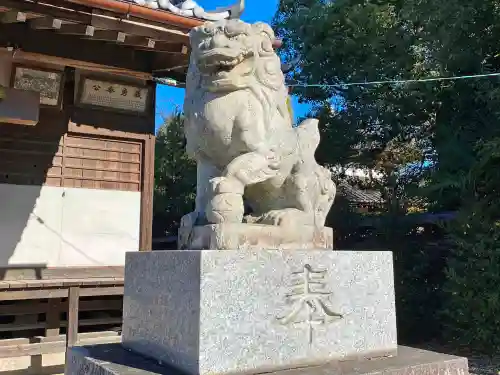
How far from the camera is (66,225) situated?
5719 mm

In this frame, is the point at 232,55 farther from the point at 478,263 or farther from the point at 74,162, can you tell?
the point at 478,263

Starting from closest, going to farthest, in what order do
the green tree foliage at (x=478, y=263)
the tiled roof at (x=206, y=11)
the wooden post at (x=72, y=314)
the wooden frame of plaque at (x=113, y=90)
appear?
the tiled roof at (x=206, y=11) → the wooden post at (x=72, y=314) → the wooden frame of plaque at (x=113, y=90) → the green tree foliage at (x=478, y=263)

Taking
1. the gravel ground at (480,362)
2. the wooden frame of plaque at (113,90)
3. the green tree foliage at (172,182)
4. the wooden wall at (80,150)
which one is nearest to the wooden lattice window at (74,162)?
the wooden wall at (80,150)

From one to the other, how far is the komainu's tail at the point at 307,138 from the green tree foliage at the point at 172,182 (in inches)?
339

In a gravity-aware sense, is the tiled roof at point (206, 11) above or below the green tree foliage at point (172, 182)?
above

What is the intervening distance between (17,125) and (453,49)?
6.15m

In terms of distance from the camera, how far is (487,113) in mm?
7477

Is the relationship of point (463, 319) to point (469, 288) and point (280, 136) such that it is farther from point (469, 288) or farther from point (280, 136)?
point (280, 136)

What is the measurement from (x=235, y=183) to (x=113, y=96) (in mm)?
4214

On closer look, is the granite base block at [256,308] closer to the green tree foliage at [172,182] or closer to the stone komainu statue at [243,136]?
the stone komainu statue at [243,136]

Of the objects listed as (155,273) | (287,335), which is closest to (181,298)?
(155,273)

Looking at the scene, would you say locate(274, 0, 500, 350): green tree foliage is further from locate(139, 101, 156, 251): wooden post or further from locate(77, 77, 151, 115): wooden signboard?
locate(77, 77, 151, 115): wooden signboard

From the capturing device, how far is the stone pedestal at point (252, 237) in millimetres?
2248

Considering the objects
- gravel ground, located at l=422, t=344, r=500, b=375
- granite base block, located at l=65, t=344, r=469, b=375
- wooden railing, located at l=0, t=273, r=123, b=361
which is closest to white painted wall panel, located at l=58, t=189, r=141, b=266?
wooden railing, located at l=0, t=273, r=123, b=361
